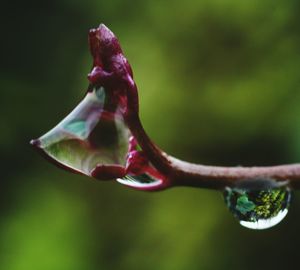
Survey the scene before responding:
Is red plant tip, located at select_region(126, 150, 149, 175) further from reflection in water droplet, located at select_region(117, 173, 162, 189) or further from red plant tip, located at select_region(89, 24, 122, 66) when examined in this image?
red plant tip, located at select_region(89, 24, 122, 66)

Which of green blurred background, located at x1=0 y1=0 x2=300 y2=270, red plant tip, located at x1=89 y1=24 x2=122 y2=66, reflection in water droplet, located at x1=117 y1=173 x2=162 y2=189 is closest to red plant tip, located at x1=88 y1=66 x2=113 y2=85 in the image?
red plant tip, located at x1=89 y1=24 x2=122 y2=66

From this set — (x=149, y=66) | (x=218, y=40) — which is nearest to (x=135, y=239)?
(x=149, y=66)

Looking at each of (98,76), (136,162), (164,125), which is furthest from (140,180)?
(164,125)

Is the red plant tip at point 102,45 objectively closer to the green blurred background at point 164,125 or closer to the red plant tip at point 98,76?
the red plant tip at point 98,76

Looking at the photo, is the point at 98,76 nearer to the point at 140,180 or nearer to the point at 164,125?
the point at 140,180

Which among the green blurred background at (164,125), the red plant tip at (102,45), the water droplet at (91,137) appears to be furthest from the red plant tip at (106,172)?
the green blurred background at (164,125)

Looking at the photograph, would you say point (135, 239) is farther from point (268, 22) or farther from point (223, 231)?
point (268, 22)
